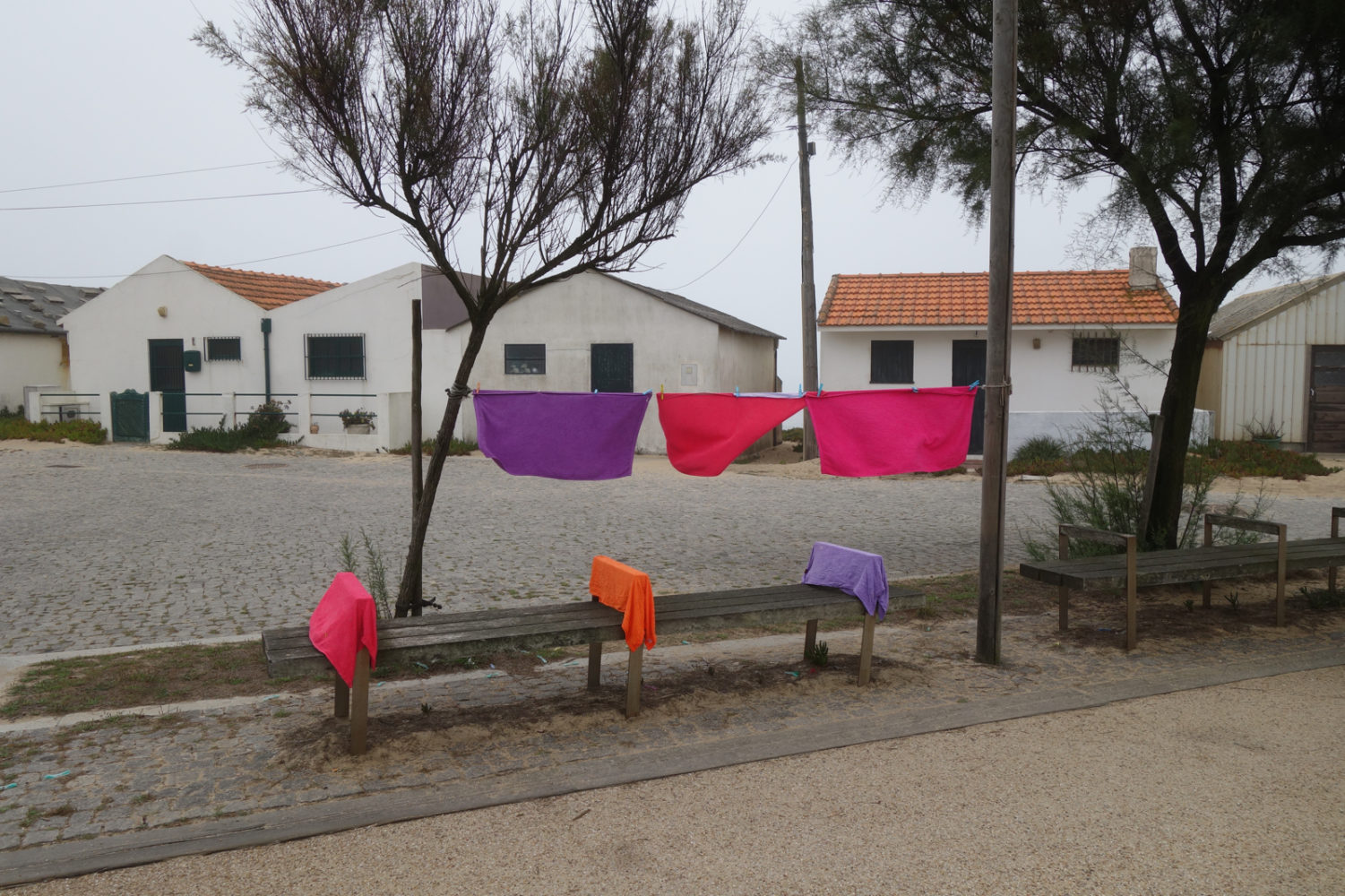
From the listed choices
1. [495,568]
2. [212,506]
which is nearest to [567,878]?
[495,568]

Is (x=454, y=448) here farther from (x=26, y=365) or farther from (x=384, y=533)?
(x=26, y=365)

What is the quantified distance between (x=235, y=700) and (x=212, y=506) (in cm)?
1006

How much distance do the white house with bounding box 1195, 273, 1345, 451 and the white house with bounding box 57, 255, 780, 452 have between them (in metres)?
12.5

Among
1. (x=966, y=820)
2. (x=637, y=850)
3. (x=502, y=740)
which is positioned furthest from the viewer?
(x=502, y=740)

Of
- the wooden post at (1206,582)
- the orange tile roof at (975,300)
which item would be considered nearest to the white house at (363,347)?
the orange tile roof at (975,300)

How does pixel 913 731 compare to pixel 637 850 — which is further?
pixel 913 731

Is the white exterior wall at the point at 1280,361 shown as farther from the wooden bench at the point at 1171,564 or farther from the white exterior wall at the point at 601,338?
the wooden bench at the point at 1171,564

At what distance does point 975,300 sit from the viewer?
24469 millimetres

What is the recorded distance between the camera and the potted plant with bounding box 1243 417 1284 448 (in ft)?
81.4

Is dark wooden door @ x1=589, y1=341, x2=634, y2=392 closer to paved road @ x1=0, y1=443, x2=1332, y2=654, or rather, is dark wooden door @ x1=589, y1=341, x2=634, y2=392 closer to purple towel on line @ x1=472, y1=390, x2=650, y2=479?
paved road @ x1=0, y1=443, x2=1332, y2=654

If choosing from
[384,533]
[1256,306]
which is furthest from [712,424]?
[1256,306]

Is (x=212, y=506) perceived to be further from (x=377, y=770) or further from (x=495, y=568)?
(x=377, y=770)

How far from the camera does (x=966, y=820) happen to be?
4266 millimetres

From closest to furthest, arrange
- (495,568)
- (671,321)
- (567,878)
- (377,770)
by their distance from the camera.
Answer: (567,878), (377,770), (495,568), (671,321)
